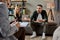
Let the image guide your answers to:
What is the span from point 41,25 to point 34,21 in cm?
29

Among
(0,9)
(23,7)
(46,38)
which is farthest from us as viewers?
(23,7)

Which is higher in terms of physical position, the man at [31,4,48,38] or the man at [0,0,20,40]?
the man at [0,0,20,40]

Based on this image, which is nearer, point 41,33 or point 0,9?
point 0,9

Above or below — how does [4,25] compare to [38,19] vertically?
above

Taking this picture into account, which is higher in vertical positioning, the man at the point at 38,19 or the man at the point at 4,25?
the man at the point at 4,25

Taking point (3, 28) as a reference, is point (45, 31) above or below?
below

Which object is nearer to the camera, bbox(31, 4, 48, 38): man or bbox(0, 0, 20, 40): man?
bbox(0, 0, 20, 40): man

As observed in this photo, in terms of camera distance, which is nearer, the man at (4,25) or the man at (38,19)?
the man at (4,25)

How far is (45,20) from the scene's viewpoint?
19.9 feet

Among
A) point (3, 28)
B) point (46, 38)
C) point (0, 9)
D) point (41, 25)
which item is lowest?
point (46, 38)

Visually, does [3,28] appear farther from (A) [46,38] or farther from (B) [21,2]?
(B) [21,2]

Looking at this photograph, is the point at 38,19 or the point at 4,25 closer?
the point at 4,25

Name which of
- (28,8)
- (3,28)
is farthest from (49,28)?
(3,28)

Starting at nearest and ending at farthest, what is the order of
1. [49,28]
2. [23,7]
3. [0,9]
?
[0,9], [49,28], [23,7]
